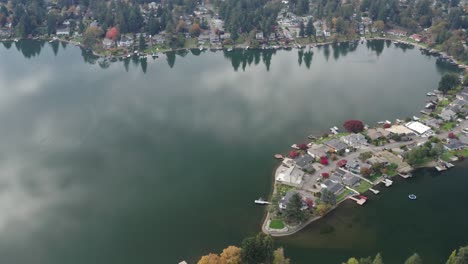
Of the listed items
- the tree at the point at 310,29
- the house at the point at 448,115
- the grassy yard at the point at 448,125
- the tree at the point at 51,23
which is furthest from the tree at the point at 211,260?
the tree at the point at 51,23

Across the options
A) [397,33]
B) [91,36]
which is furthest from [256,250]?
[397,33]

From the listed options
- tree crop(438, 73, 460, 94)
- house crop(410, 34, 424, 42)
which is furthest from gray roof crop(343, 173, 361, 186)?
house crop(410, 34, 424, 42)

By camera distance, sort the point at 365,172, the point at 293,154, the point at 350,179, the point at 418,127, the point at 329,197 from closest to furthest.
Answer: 1. the point at 329,197
2. the point at 350,179
3. the point at 365,172
4. the point at 293,154
5. the point at 418,127

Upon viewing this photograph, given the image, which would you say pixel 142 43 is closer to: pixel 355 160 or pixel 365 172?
pixel 355 160

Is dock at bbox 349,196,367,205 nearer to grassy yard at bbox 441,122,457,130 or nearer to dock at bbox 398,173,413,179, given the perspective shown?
dock at bbox 398,173,413,179

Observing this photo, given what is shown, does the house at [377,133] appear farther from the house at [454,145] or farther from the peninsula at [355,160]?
the house at [454,145]

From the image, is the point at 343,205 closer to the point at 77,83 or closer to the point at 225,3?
the point at 77,83
